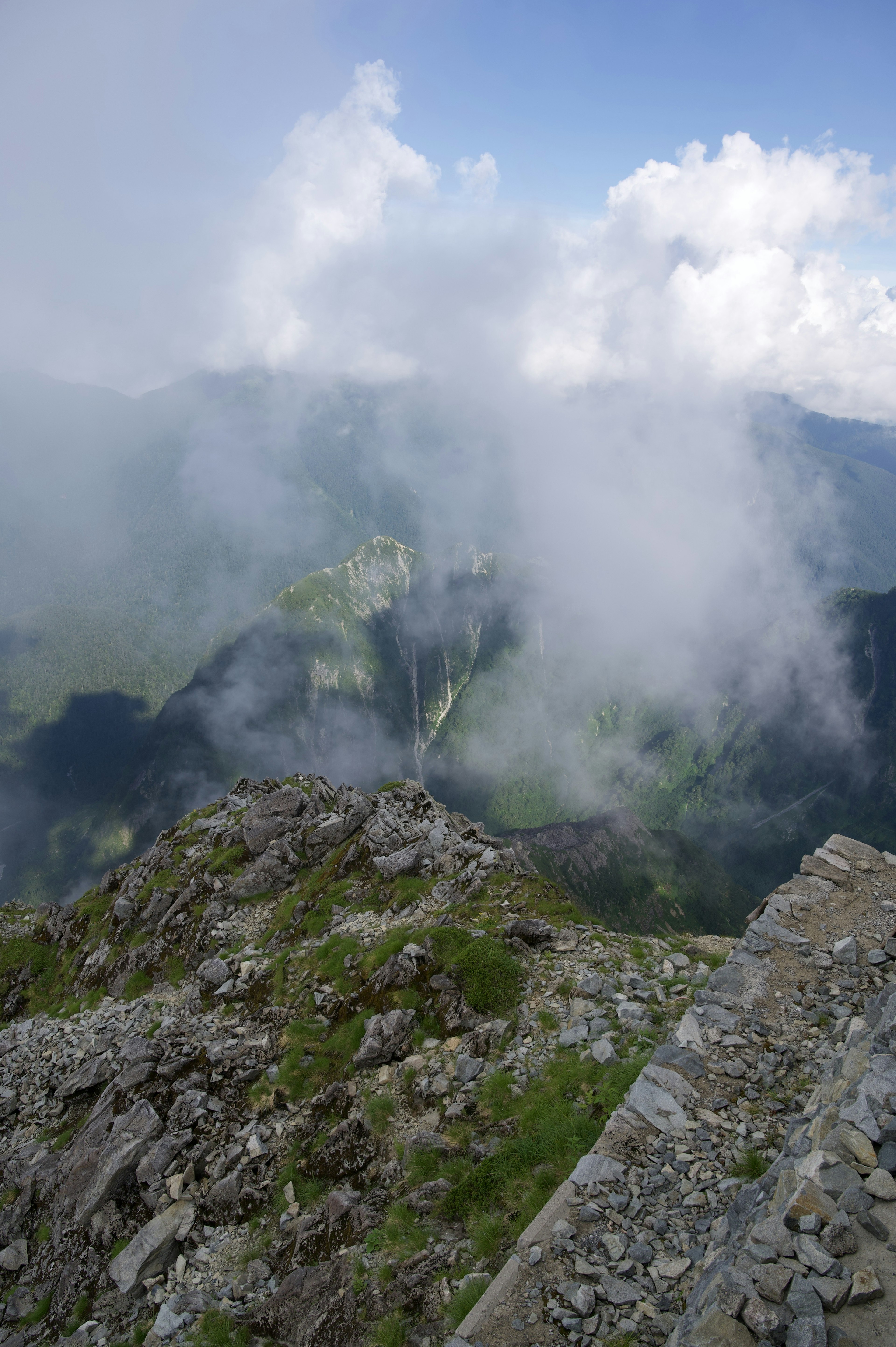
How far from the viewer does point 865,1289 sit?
216 inches

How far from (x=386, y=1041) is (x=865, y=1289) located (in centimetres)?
1378

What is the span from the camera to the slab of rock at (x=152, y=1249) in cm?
1400

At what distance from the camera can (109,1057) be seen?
2353 cm

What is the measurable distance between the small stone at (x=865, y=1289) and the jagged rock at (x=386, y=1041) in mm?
13063

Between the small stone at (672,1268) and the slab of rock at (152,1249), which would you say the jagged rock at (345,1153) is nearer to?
the slab of rock at (152,1249)

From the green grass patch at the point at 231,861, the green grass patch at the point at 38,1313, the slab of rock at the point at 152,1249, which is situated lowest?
the green grass patch at the point at 38,1313

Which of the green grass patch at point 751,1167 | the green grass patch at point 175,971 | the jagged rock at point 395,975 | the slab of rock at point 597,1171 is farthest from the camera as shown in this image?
the green grass patch at point 175,971

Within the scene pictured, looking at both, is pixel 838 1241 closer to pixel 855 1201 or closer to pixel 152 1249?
pixel 855 1201

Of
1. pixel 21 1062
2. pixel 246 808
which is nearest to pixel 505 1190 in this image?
pixel 21 1062

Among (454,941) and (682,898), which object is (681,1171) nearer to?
(454,941)

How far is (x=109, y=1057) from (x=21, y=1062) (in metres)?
7.23

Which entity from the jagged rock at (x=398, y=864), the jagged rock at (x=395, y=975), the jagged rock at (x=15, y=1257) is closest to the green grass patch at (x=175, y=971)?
the jagged rock at (x=15, y=1257)

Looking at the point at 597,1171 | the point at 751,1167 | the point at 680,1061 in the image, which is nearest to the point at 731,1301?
the point at 597,1171

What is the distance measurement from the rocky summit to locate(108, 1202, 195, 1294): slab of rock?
2.5 inches
